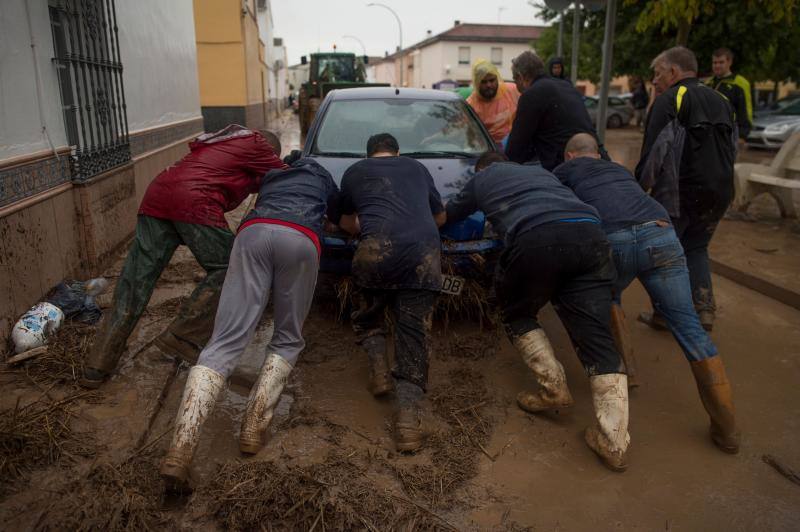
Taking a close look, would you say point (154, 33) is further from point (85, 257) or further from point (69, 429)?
point (69, 429)

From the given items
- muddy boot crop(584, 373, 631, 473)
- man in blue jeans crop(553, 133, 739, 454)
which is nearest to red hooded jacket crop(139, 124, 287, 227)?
man in blue jeans crop(553, 133, 739, 454)

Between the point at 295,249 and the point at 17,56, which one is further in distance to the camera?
the point at 17,56

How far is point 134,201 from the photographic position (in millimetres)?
6645

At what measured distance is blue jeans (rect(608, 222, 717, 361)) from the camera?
3.23 m

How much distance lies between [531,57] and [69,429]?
4209 millimetres

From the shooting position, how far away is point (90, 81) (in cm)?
539

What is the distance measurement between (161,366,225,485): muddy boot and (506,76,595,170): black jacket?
3156 mm

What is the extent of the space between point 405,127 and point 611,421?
10.5 feet

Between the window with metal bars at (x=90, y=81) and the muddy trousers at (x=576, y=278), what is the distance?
3.85 meters

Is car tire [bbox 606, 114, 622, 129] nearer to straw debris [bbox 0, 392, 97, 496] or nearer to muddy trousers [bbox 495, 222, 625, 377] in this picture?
muddy trousers [bbox 495, 222, 625, 377]

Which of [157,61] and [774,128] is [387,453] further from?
[774,128]

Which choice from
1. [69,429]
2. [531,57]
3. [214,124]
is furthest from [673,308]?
[214,124]

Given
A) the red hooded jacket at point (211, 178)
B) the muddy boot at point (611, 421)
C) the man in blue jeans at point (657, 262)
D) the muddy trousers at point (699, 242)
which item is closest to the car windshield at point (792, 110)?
the muddy trousers at point (699, 242)

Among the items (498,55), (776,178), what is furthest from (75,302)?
(498,55)
